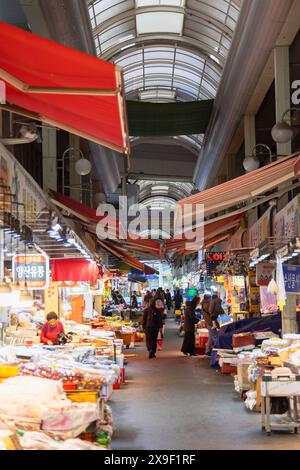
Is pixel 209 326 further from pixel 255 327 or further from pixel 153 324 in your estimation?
pixel 255 327

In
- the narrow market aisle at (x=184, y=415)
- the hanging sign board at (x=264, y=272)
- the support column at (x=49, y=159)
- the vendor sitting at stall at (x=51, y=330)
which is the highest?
the support column at (x=49, y=159)

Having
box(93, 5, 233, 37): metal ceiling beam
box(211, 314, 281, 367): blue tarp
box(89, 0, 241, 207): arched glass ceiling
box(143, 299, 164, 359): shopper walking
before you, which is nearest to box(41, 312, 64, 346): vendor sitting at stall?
box(211, 314, 281, 367): blue tarp

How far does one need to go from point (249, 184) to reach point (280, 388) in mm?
2684

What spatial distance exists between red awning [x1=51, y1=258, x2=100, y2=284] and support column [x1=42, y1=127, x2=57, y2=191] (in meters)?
1.69

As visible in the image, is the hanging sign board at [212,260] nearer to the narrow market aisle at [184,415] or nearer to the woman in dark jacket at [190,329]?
the woman in dark jacket at [190,329]

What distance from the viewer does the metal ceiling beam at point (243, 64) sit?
34.2ft

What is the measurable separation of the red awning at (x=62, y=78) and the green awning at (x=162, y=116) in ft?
42.5

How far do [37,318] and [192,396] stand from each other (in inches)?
170

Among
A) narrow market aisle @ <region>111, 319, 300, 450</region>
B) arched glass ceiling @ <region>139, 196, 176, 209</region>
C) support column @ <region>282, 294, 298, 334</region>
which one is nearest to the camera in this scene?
narrow market aisle @ <region>111, 319, 300, 450</region>

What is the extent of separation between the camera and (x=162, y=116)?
17.9 meters

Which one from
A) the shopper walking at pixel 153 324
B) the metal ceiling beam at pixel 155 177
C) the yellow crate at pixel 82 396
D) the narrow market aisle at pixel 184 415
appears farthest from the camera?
the metal ceiling beam at pixel 155 177

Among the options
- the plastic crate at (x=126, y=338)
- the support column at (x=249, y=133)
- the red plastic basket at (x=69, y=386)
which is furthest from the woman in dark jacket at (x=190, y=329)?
the red plastic basket at (x=69, y=386)

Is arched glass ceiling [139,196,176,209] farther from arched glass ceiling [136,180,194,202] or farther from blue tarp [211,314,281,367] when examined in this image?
blue tarp [211,314,281,367]

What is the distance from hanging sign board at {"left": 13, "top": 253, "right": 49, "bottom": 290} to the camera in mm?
10531
